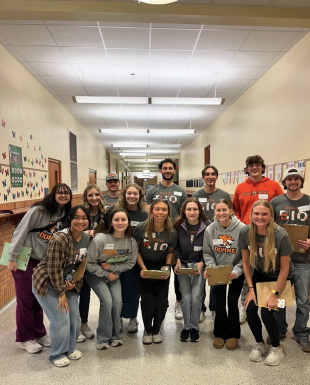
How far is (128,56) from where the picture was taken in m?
4.07

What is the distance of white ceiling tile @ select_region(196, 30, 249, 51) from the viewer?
3396 mm

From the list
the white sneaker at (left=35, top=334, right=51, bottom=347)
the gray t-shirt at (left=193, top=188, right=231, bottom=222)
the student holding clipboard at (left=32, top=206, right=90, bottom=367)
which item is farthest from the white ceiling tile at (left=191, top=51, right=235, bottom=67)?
the white sneaker at (left=35, top=334, right=51, bottom=347)

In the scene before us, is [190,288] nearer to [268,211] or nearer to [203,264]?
[203,264]

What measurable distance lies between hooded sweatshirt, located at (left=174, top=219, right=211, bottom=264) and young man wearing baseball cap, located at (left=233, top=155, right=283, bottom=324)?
28.5 inches

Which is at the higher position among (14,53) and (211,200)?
(14,53)

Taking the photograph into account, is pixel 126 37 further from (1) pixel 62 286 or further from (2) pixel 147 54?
(1) pixel 62 286

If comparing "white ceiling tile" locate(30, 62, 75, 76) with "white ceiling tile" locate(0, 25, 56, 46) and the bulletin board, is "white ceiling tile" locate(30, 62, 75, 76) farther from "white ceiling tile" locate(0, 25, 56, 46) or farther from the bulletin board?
the bulletin board

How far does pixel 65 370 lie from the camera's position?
2141 millimetres

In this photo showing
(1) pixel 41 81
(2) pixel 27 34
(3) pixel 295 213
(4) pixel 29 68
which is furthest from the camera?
(1) pixel 41 81

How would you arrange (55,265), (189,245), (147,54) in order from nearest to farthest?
1. (55,265)
2. (189,245)
3. (147,54)

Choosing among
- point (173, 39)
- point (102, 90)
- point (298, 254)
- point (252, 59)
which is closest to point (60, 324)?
point (298, 254)

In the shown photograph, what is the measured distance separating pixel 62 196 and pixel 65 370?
55.0 inches

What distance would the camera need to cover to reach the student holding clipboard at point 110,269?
2.40 m

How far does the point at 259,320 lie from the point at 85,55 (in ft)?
13.2
